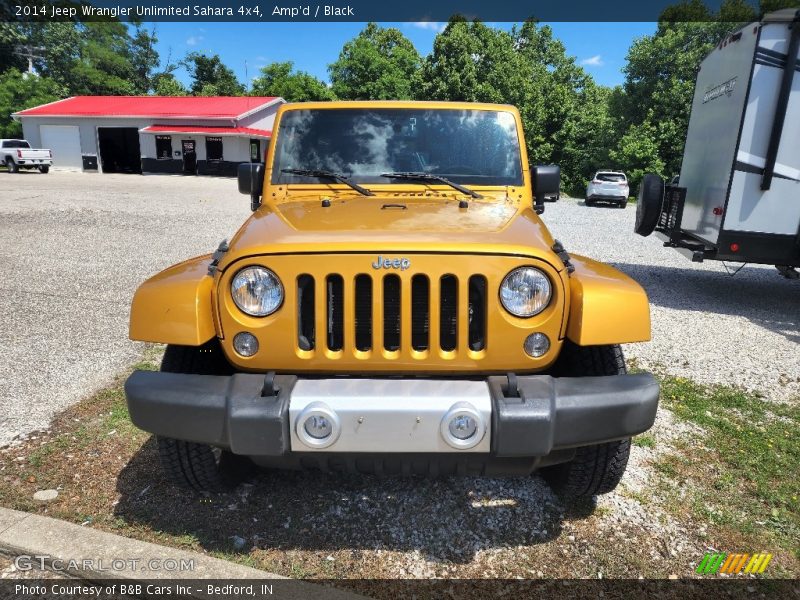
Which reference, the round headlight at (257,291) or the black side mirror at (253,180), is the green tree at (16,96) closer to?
the black side mirror at (253,180)

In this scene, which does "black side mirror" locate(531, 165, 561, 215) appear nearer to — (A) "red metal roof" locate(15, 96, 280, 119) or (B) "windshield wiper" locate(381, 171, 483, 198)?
(B) "windshield wiper" locate(381, 171, 483, 198)

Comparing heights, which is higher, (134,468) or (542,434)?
(542,434)

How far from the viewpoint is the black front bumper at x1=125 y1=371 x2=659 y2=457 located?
2.13 m

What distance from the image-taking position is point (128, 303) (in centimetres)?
681

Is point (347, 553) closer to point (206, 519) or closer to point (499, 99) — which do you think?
point (206, 519)

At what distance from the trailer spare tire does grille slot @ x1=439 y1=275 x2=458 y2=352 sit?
243 inches

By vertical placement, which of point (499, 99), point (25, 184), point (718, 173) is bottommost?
point (25, 184)

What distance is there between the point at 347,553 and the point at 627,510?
1.45 metres

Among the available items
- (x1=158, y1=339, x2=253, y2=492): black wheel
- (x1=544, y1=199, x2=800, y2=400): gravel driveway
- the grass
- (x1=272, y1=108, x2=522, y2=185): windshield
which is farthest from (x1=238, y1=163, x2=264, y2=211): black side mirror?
(x1=544, y1=199, x2=800, y2=400): gravel driveway

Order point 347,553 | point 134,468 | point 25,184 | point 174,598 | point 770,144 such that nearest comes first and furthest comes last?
point 174,598
point 347,553
point 134,468
point 770,144
point 25,184

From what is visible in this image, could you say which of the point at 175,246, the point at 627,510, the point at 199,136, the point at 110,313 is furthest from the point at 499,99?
the point at 627,510

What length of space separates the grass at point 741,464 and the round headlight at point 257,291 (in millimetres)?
2362

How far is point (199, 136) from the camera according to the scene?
33.8 m

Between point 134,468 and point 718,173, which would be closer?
point 134,468
